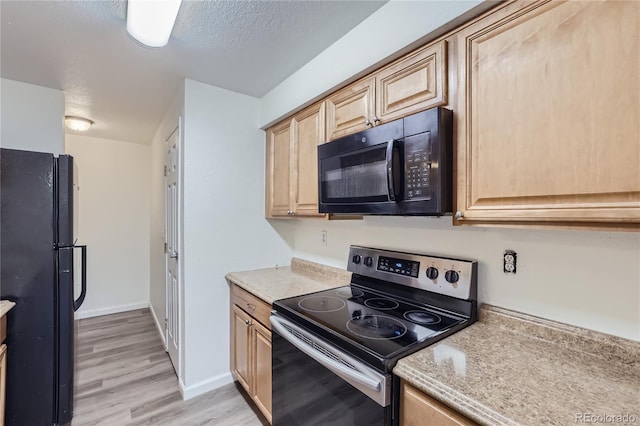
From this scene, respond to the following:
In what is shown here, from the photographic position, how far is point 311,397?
4.25ft

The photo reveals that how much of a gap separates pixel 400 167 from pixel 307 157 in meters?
0.84

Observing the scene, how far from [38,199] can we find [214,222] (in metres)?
0.97

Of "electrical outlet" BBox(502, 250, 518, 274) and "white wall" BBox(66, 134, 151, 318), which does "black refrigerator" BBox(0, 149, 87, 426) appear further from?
"white wall" BBox(66, 134, 151, 318)

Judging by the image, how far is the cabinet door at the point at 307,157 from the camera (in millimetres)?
1848

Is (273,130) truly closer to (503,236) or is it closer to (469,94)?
(469,94)

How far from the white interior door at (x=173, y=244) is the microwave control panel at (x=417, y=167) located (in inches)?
68.6

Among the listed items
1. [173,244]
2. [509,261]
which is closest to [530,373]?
[509,261]

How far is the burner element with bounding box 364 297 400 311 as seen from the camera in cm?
148

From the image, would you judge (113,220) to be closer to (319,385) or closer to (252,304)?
(252,304)

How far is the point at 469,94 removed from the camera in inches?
42.8

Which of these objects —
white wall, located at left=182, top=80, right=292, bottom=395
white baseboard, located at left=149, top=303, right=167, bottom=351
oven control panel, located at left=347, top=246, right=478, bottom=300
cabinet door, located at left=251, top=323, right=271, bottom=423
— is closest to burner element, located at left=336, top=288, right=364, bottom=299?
oven control panel, located at left=347, top=246, right=478, bottom=300

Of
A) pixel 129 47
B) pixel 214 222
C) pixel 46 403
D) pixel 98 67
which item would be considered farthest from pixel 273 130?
pixel 46 403

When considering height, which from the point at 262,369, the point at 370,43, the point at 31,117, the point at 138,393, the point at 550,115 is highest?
the point at 370,43

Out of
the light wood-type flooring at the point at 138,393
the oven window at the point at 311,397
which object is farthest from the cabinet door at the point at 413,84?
the light wood-type flooring at the point at 138,393
